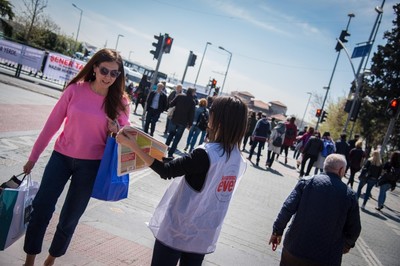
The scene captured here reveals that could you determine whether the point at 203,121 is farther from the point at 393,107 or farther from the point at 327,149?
the point at 393,107

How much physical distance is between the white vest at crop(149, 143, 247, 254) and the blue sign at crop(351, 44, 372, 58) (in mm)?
16253

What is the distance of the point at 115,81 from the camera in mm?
2914

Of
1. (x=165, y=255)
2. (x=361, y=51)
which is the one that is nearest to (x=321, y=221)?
(x=165, y=255)

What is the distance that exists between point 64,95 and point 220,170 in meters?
1.49

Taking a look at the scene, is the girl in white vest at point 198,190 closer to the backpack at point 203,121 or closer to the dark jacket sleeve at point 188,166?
the dark jacket sleeve at point 188,166

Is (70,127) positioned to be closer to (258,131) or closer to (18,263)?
(18,263)

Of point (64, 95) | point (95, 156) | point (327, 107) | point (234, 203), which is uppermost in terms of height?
point (327, 107)

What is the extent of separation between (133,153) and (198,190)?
0.54 metres

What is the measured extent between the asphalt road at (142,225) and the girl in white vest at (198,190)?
57.9 inches

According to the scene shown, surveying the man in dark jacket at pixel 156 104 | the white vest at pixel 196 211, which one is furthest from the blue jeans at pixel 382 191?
the white vest at pixel 196 211

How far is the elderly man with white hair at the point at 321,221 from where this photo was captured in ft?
9.46

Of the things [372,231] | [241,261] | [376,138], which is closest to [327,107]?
[376,138]

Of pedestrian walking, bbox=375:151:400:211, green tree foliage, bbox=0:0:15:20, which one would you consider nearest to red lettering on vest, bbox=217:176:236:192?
pedestrian walking, bbox=375:151:400:211

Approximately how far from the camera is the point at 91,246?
11.6 ft
